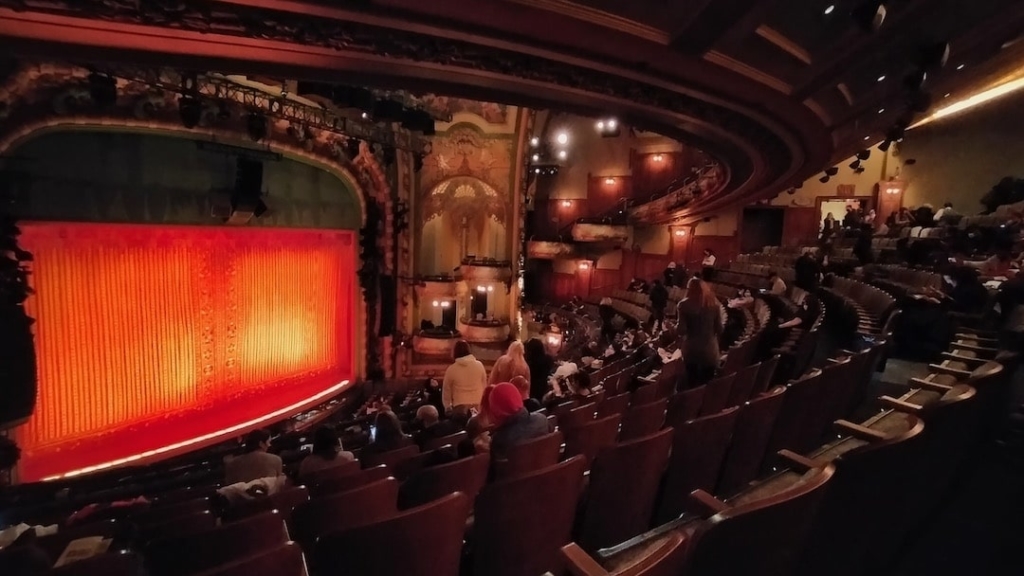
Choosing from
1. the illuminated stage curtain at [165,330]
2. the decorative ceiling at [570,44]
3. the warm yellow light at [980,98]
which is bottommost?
the illuminated stage curtain at [165,330]

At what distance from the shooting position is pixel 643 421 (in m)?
2.69

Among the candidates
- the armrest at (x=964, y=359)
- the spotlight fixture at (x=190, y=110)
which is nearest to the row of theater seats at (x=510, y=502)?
the armrest at (x=964, y=359)

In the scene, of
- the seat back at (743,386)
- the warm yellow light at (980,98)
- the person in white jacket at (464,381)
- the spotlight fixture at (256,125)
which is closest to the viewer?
the seat back at (743,386)

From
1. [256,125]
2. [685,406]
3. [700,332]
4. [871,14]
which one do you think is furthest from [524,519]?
[256,125]

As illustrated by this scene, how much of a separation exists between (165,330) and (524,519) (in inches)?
311

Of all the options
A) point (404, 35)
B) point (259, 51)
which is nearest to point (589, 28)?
point (404, 35)

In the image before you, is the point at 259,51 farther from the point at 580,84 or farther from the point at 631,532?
the point at 631,532

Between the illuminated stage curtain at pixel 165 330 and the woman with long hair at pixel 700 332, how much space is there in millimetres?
6771

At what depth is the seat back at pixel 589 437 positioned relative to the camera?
2.44m

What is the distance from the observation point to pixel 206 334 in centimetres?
851

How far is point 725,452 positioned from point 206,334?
8316 millimetres

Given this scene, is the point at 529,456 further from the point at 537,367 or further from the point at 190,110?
the point at 190,110

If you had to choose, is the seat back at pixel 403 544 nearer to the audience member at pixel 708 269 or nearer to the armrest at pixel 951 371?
the armrest at pixel 951 371

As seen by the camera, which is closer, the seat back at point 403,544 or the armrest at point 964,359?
the seat back at point 403,544
